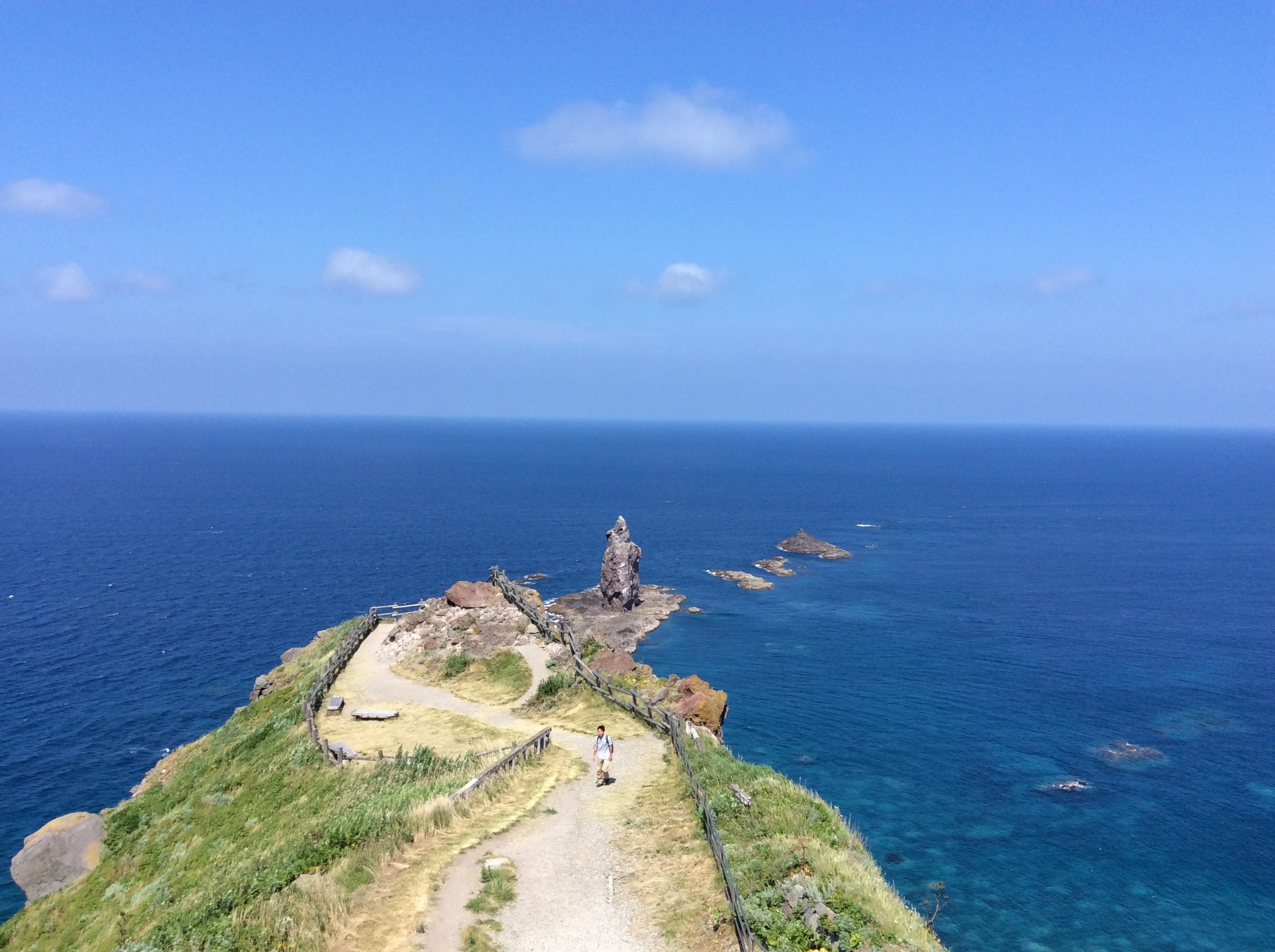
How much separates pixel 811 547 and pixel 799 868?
10745 cm

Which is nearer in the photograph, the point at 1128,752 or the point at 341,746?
the point at 341,746

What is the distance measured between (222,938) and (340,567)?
9586cm

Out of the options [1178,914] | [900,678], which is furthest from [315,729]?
[900,678]

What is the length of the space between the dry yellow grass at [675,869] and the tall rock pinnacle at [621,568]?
63.0m

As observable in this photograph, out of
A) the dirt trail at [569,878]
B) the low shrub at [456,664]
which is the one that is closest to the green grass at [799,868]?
the dirt trail at [569,878]

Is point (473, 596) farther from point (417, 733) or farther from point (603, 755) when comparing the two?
point (603, 755)

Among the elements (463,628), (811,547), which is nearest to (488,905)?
(463,628)

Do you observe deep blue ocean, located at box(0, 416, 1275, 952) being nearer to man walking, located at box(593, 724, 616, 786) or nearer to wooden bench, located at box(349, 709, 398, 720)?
wooden bench, located at box(349, 709, 398, 720)

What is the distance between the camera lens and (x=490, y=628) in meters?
43.3

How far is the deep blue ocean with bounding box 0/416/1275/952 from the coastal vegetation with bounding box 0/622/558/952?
12.1 metres

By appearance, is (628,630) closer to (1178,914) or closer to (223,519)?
(1178,914)

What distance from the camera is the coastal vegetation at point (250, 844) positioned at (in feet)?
57.8

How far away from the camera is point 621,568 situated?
8756 centimetres

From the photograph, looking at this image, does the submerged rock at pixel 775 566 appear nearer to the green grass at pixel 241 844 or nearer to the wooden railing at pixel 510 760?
the green grass at pixel 241 844
